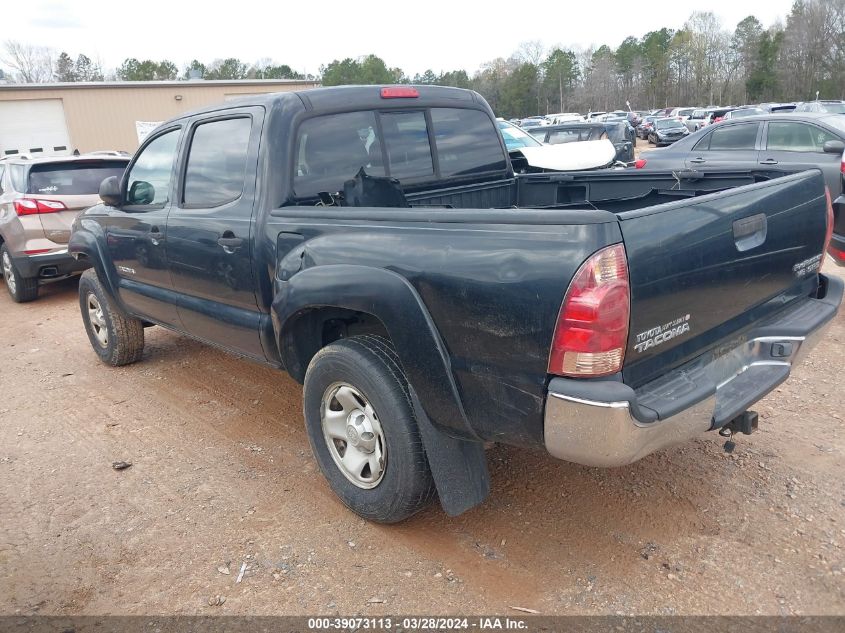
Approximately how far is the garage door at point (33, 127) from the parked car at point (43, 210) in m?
21.7

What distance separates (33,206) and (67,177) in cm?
58

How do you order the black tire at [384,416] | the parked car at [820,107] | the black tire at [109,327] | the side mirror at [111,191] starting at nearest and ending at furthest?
the black tire at [384,416], the side mirror at [111,191], the black tire at [109,327], the parked car at [820,107]

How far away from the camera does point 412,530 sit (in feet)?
10.5

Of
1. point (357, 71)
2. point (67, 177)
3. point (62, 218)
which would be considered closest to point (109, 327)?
point (62, 218)

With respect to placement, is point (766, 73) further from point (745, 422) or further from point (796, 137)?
point (745, 422)

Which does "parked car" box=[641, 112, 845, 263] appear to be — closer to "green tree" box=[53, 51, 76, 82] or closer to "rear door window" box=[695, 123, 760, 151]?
"rear door window" box=[695, 123, 760, 151]

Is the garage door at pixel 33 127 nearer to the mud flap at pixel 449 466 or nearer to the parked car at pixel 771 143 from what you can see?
the parked car at pixel 771 143

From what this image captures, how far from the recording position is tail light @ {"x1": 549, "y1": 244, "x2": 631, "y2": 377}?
7.07 feet

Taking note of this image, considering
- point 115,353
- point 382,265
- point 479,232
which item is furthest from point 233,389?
point 479,232

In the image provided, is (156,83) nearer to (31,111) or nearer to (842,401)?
(31,111)

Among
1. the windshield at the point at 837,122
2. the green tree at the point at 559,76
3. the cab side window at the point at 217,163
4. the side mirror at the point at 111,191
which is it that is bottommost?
the windshield at the point at 837,122

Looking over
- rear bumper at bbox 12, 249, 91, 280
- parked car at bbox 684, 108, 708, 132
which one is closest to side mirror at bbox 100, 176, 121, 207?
rear bumper at bbox 12, 249, 91, 280

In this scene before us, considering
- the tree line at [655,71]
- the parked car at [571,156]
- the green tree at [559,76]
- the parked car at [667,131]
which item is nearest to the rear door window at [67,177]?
the parked car at [571,156]

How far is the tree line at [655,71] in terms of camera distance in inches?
2362
